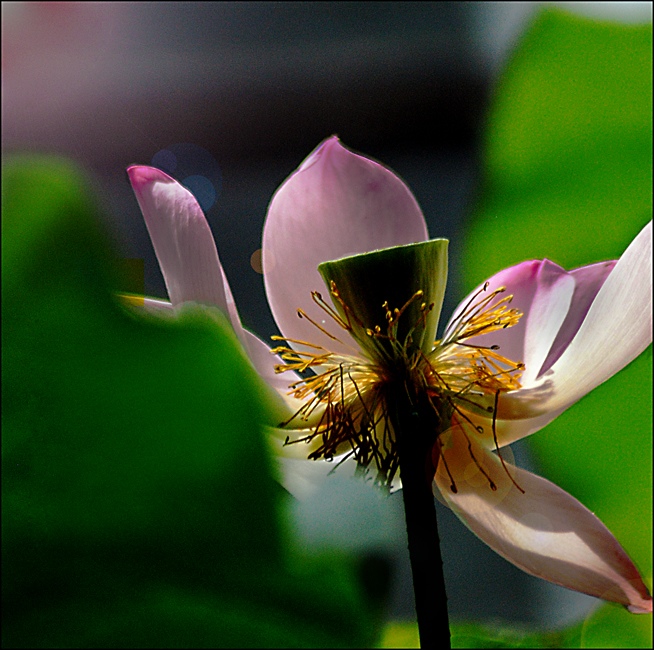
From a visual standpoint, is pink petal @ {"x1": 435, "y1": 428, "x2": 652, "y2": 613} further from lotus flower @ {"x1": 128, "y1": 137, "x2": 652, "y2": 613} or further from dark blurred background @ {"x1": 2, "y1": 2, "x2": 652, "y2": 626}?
dark blurred background @ {"x1": 2, "y1": 2, "x2": 652, "y2": 626}

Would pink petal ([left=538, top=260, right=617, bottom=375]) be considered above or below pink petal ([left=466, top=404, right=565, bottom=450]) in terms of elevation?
above

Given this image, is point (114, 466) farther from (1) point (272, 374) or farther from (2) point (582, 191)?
(2) point (582, 191)

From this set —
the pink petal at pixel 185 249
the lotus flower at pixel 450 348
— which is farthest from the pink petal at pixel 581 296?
the pink petal at pixel 185 249

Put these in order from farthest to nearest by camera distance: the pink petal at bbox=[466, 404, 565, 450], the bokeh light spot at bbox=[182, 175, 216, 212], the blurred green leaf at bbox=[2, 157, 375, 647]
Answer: the bokeh light spot at bbox=[182, 175, 216, 212], the pink petal at bbox=[466, 404, 565, 450], the blurred green leaf at bbox=[2, 157, 375, 647]

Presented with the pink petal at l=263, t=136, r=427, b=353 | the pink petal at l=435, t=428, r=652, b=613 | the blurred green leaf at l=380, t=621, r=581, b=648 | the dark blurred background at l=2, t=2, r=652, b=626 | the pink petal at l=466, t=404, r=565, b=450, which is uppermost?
the dark blurred background at l=2, t=2, r=652, b=626

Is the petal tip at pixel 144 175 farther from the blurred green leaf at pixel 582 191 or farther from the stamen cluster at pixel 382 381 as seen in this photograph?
the blurred green leaf at pixel 582 191

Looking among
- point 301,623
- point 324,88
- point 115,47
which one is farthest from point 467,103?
point 301,623

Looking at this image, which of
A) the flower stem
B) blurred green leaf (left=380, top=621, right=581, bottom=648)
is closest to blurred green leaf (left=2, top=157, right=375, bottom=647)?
the flower stem
